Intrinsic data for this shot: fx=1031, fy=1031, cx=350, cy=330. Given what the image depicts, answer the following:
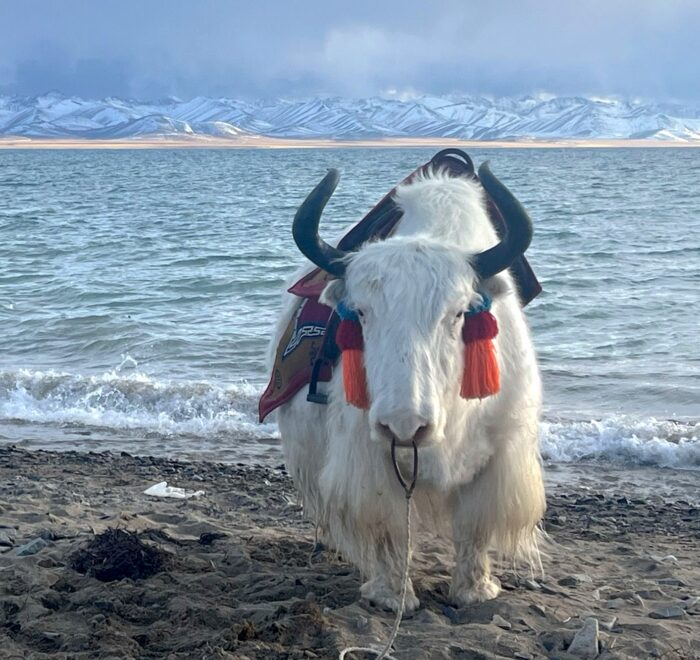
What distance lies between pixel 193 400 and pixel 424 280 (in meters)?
4.76

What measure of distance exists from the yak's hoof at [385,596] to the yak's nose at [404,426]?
0.80 meters

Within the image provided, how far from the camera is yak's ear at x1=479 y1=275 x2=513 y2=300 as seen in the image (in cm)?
285

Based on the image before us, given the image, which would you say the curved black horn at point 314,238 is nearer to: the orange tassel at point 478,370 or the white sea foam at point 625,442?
the orange tassel at point 478,370

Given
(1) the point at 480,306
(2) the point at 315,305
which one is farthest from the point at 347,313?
(2) the point at 315,305

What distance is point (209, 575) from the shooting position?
11.0 ft

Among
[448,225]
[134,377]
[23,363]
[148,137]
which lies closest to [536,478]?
[448,225]

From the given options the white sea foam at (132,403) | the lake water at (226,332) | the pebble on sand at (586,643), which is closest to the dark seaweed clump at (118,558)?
the pebble on sand at (586,643)

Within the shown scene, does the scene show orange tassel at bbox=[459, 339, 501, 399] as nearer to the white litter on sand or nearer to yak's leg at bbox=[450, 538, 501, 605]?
yak's leg at bbox=[450, 538, 501, 605]

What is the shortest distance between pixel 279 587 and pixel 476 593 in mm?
617

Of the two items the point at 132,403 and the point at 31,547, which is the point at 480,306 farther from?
the point at 132,403

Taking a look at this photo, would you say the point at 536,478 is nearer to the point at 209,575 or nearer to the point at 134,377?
the point at 209,575

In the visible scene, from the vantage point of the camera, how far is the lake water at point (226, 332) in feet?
21.4

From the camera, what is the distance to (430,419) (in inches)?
98.0

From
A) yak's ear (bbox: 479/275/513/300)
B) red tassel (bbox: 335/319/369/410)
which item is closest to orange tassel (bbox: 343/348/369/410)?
red tassel (bbox: 335/319/369/410)
